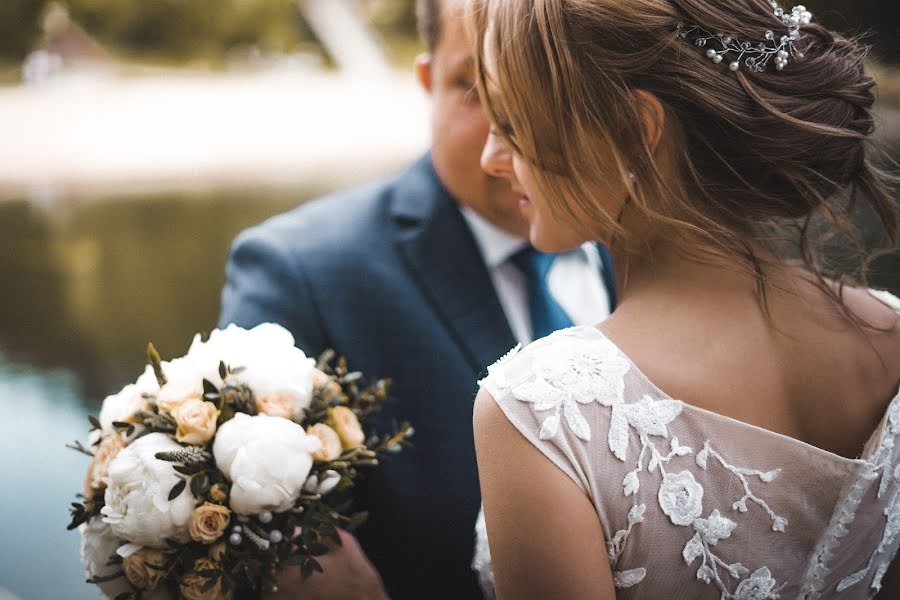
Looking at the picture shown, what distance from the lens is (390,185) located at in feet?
6.99

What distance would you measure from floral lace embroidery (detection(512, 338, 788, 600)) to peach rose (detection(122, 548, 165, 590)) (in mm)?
630

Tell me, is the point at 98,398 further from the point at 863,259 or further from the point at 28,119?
the point at 863,259

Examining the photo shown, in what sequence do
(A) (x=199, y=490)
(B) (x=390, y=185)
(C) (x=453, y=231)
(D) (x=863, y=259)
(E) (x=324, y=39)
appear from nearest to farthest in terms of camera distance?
(A) (x=199, y=490) < (D) (x=863, y=259) < (C) (x=453, y=231) < (B) (x=390, y=185) < (E) (x=324, y=39)

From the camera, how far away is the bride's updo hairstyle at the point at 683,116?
1.07m

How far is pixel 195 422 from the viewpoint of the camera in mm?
1179

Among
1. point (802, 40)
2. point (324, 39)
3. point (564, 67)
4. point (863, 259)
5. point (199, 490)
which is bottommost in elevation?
point (863, 259)

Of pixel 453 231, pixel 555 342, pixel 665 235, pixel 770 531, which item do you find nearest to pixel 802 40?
pixel 665 235

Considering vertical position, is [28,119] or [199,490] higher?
[28,119]

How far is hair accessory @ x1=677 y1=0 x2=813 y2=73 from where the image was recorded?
1076 millimetres

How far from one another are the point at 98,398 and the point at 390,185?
7.14 ft

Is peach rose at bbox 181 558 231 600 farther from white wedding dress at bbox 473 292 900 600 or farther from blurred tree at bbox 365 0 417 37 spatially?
blurred tree at bbox 365 0 417 37

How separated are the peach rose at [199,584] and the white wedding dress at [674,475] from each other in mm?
526

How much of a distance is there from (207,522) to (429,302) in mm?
887

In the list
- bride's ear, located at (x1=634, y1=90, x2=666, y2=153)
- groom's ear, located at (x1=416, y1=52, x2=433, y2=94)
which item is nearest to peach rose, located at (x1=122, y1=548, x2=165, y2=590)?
bride's ear, located at (x1=634, y1=90, x2=666, y2=153)
